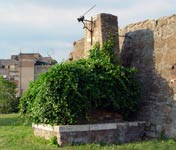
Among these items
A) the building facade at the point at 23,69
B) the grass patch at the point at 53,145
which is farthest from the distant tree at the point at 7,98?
the building facade at the point at 23,69

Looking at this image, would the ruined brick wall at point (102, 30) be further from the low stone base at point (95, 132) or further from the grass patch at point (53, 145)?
the grass patch at point (53, 145)

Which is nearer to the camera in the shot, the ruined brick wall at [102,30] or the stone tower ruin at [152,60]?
the stone tower ruin at [152,60]

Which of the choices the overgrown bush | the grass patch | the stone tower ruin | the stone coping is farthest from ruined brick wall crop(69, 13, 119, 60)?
the grass patch

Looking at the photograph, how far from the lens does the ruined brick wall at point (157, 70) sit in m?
8.05

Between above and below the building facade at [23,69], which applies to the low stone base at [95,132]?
below

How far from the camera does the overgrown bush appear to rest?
24.4 ft

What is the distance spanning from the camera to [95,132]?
7.61m

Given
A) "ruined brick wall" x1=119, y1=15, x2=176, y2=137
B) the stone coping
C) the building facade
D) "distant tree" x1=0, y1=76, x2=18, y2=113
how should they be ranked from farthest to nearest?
the building facade → "distant tree" x1=0, y1=76, x2=18, y2=113 → "ruined brick wall" x1=119, y1=15, x2=176, y2=137 → the stone coping

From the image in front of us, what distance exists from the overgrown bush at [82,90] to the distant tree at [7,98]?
48.6 ft

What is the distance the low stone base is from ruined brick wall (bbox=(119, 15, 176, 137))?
451mm

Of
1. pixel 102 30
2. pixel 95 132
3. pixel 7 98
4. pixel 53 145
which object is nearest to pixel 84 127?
pixel 95 132

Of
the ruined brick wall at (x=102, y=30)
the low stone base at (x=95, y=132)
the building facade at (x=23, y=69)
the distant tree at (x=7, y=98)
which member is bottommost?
the low stone base at (x=95, y=132)

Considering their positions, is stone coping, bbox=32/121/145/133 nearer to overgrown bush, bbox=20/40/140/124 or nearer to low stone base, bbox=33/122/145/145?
low stone base, bbox=33/122/145/145

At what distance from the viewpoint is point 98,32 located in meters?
8.90
